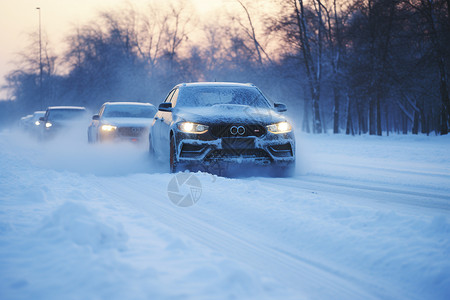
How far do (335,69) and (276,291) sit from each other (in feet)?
101

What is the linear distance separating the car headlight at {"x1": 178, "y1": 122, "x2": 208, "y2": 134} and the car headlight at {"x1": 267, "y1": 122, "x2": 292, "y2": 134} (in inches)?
43.6

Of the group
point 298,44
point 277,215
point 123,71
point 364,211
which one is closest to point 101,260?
point 277,215

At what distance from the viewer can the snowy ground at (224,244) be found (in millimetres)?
2482

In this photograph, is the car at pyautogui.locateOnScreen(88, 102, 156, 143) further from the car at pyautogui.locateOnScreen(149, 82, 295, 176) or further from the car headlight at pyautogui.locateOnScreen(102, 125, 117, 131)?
the car at pyautogui.locateOnScreen(149, 82, 295, 176)

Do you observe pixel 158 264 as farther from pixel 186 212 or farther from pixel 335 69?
pixel 335 69

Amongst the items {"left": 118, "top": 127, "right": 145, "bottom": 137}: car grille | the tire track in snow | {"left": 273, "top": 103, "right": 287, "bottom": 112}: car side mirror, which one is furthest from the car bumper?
{"left": 118, "top": 127, "right": 145, "bottom": 137}: car grille

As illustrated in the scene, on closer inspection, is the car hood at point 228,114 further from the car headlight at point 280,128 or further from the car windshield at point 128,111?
the car windshield at point 128,111

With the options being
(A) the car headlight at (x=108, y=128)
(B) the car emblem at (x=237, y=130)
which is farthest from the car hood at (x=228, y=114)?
(A) the car headlight at (x=108, y=128)

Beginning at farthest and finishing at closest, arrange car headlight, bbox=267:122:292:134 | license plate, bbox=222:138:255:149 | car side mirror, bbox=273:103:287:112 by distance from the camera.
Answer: car side mirror, bbox=273:103:287:112, car headlight, bbox=267:122:292:134, license plate, bbox=222:138:255:149

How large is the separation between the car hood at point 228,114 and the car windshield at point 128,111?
480 centimetres

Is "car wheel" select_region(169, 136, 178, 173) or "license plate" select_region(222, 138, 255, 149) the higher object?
"license plate" select_region(222, 138, 255, 149)

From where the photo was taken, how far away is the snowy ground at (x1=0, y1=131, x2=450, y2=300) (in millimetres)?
2482

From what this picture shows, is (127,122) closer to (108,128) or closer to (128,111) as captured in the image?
(108,128)

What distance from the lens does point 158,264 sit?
2.79 meters
